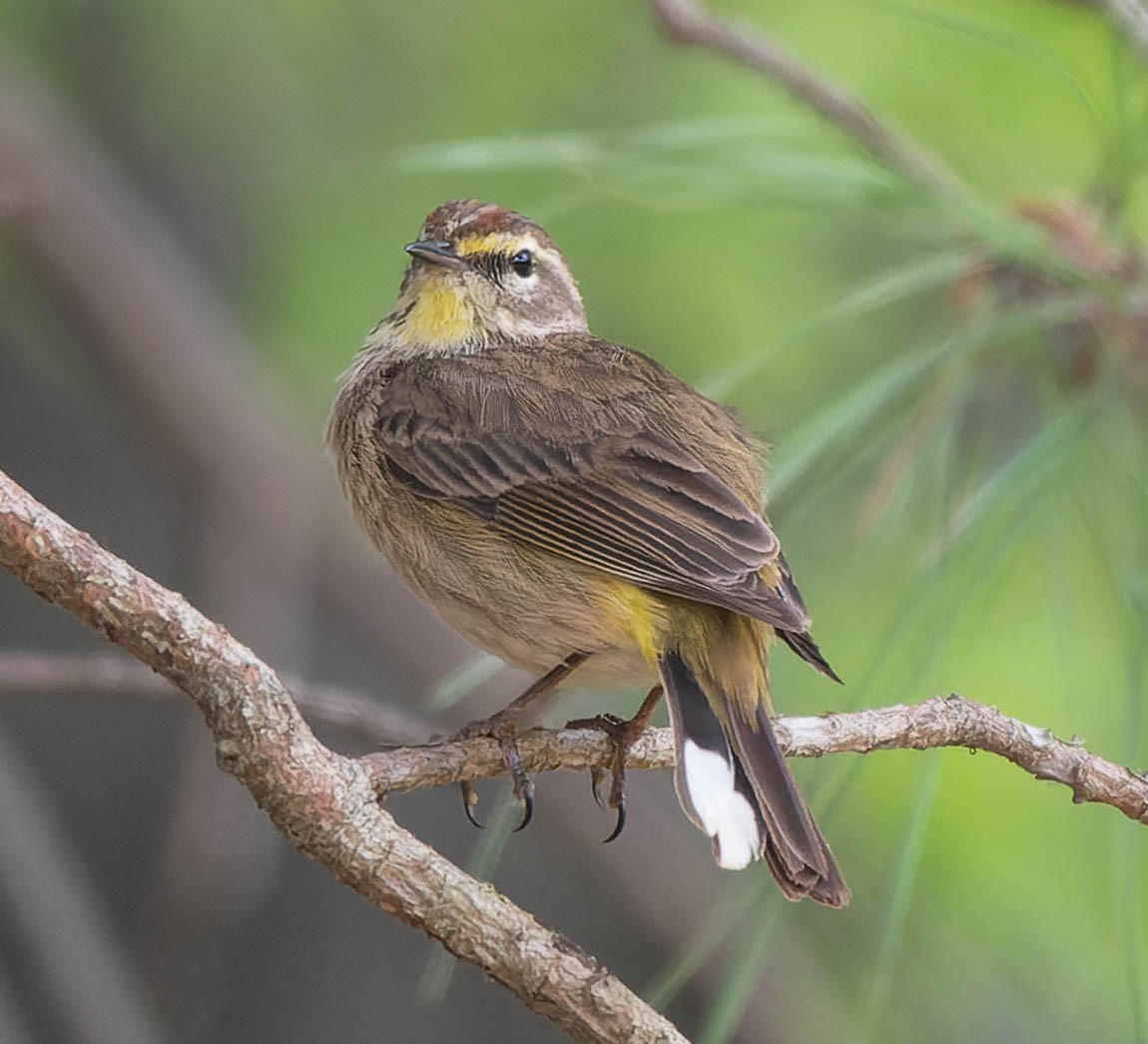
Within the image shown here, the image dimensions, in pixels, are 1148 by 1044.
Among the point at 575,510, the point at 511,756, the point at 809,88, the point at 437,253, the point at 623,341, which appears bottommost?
the point at 511,756

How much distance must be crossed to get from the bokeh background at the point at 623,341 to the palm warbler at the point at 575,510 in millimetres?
207

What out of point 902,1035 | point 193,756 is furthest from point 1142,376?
point 193,756

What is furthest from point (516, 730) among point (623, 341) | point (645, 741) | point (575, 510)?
point (623, 341)

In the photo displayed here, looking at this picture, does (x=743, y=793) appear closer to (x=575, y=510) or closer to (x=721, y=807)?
(x=721, y=807)

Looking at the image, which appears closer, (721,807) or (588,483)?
(721,807)

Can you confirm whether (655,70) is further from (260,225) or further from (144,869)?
(144,869)

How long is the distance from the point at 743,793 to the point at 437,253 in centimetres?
170

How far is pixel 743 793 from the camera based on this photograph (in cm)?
301

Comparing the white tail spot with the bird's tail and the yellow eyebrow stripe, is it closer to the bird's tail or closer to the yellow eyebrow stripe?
the bird's tail

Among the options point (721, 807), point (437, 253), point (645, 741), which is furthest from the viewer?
point (437, 253)

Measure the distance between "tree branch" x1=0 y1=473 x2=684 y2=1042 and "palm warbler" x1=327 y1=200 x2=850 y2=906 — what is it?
457mm

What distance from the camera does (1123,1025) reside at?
4.41 meters

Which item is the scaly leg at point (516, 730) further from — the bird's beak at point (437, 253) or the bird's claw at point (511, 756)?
the bird's beak at point (437, 253)

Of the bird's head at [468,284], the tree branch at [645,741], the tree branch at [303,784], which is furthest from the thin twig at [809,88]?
the tree branch at [303,784]
